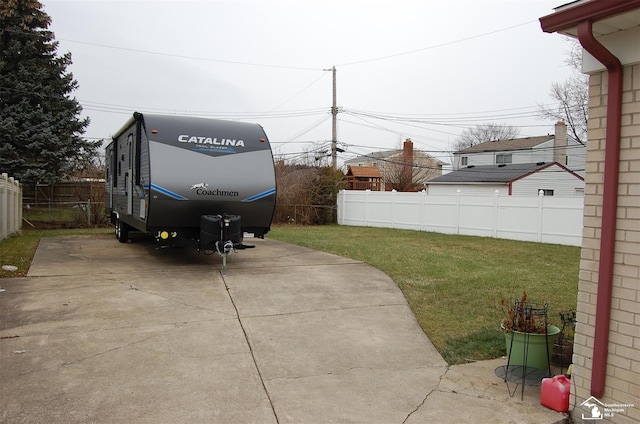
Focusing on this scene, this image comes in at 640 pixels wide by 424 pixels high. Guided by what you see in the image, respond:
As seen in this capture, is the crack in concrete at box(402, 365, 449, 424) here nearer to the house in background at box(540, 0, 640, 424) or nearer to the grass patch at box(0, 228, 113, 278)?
the house in background at box(540, 0, 640, 424)

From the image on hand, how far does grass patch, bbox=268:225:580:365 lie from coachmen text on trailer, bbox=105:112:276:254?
306cm

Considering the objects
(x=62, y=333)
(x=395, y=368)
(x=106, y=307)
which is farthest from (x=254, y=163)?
(x=395, y=368)

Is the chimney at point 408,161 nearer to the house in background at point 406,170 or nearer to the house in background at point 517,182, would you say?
the house in background at point 406,170

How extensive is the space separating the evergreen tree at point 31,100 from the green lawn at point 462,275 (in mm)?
5609

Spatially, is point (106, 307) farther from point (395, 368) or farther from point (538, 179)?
point (538, 179)

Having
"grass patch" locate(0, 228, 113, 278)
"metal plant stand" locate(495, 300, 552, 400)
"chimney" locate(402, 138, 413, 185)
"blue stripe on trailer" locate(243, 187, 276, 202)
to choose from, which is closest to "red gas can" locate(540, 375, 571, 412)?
"metal plant stand" locate(495, 300, 552, 400)

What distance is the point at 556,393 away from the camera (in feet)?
12.6

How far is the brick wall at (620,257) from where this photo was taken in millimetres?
3352

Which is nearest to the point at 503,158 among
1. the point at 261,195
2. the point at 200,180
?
the point at 261,195

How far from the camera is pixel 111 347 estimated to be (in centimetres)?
496

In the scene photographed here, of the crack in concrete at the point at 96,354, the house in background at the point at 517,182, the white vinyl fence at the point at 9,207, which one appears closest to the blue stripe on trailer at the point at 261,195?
the crack in concrete at the point at 96,354

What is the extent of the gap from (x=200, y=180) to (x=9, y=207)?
8.79 metres

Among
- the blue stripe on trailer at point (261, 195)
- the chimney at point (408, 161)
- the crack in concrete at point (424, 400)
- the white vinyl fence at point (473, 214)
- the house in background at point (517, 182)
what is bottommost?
the crack in concrete at point (424, 400)

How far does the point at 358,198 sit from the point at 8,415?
19.9 meters
